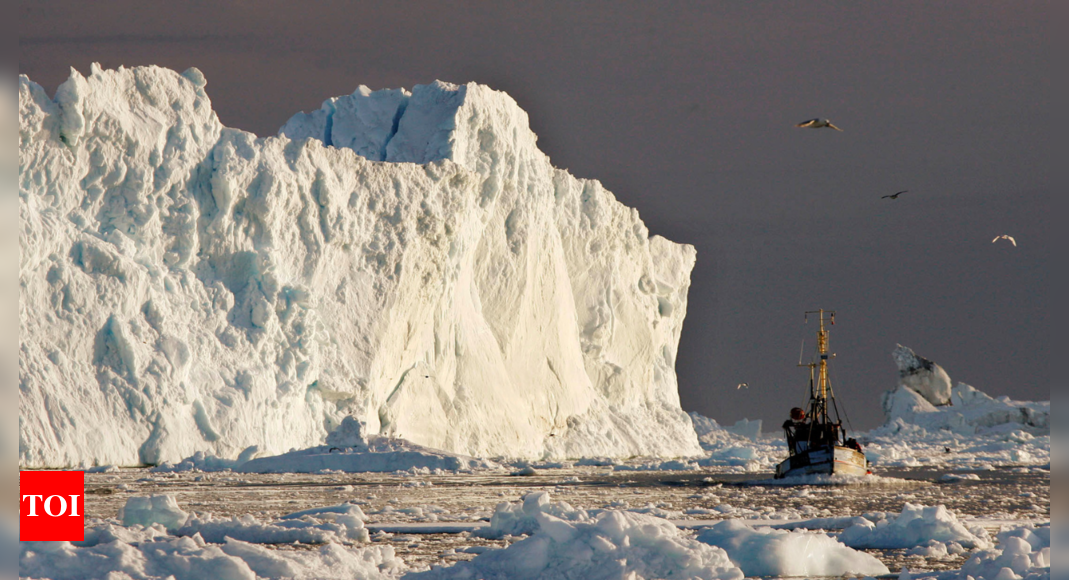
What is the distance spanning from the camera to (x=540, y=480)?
26.3 metres

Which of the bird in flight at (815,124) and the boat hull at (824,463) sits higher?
the bird in flight at (815,124)

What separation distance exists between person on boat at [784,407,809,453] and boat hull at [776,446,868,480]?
3.60 feet

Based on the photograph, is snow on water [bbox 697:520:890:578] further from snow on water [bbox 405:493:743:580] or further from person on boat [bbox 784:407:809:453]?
person on boat [bbox 784:407:809:453]

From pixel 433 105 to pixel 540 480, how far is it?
2001 centimetres

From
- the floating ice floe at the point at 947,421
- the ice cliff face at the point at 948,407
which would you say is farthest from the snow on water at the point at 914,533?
the ice cliff face at the point at 948,407

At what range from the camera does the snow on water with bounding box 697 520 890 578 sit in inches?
394

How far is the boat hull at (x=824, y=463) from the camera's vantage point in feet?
89.8

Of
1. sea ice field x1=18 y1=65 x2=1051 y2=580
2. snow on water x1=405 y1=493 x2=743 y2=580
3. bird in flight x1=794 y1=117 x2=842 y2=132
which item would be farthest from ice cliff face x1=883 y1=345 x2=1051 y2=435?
snow on water x1=405 y1=493 x2=743 y2=580

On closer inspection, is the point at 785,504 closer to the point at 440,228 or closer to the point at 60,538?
the point at 60,538

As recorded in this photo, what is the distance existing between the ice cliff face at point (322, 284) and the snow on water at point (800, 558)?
665 inches

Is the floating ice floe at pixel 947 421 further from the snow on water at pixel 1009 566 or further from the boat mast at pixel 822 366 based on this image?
the snow on water at pixel 1009 566

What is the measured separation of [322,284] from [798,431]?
47.1 feet

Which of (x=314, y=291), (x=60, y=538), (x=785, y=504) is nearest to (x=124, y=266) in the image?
(x=314, y=291)

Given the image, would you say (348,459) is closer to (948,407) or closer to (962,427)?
(962,427)
